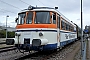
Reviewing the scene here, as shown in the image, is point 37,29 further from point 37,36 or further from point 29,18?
point 29,18

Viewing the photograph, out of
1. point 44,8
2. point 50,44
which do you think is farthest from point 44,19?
point 50,44

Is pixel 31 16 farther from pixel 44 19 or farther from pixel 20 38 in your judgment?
pixel 20 38

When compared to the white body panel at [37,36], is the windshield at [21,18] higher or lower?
higher

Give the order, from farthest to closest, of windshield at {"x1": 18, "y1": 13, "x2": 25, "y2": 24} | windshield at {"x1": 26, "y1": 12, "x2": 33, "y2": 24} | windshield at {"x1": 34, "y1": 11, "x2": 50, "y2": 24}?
windshield at {"x1": 18, "y1": 13, "x2": 25, "y2": 24} → windshield at {"x1": 26, "y1": 12, "x2": 33, "y2": 24} → windshield at {"x1": 34, "y1": 11, "x2": 50, "y2": 24}

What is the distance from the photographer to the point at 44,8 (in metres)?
11.3

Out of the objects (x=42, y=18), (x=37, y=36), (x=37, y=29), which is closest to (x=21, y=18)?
(x=42, y=18)

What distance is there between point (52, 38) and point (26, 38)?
5.77 feet

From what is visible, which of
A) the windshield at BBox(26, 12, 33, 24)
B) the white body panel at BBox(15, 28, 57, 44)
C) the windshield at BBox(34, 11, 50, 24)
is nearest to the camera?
the white body panel at BBox(15, 28, 57, 44)

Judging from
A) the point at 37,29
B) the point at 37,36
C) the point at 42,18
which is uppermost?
the point at 42,18

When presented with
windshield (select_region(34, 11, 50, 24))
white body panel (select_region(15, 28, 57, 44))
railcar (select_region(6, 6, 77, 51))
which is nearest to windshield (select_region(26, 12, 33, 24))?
railcar (select_region(6, 6, 77, 51))

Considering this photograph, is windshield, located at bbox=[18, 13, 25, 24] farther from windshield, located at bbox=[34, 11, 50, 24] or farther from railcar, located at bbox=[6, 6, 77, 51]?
windshield, located at bbox=[34, 11, 50, 24]

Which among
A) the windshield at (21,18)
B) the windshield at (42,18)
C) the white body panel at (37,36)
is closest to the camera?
the white body panel at (37,36)

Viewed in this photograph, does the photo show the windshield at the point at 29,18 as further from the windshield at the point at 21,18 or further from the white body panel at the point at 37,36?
the white body panel at the point at 37,36

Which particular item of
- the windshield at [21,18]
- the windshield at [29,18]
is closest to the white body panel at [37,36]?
the windshield at [29,18]
